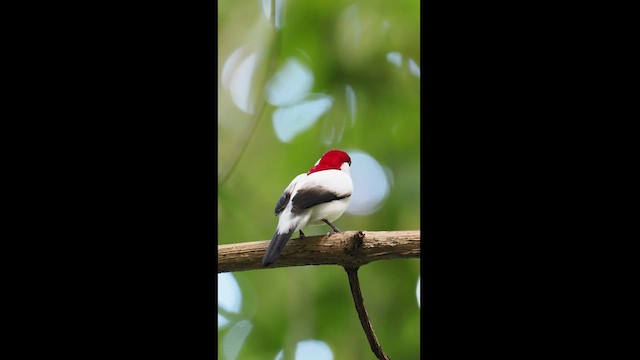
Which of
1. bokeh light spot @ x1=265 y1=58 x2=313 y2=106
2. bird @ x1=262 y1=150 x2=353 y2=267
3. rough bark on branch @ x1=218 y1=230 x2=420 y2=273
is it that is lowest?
rough bark on branch @ x1=218 y1=230 x2=420 y2=273

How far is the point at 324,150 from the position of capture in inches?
64.4

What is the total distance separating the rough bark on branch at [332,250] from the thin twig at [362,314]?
0.07ft

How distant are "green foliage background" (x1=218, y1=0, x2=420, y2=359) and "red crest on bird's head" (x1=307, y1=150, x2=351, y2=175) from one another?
20mm

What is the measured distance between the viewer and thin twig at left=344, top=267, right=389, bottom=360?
1.54 m

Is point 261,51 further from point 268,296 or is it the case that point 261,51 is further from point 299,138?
point 268,296

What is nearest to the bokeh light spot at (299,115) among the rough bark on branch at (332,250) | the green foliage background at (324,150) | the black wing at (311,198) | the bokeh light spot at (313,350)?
the green foliage background at (324,150)

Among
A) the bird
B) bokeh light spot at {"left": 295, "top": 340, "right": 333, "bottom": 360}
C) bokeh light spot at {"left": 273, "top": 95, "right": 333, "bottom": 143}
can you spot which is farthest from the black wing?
bokeh light spot at {"left": 295, "top": 340, "right": 333, "bottom": 360}

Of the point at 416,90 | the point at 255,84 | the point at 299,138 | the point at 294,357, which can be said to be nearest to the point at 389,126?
the point at 416,90

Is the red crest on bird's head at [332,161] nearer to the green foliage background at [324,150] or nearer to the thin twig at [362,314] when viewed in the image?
the green foliage background at [324,150]

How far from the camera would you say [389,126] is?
5.26 ft

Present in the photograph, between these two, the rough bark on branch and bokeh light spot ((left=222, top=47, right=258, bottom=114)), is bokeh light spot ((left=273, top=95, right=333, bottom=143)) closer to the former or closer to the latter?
bokeh light spot ((left=222, top=47, right=258, bottom=114))

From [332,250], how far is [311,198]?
123mm

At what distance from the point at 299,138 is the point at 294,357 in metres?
0.49

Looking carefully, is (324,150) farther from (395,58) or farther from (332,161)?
(395,58)
